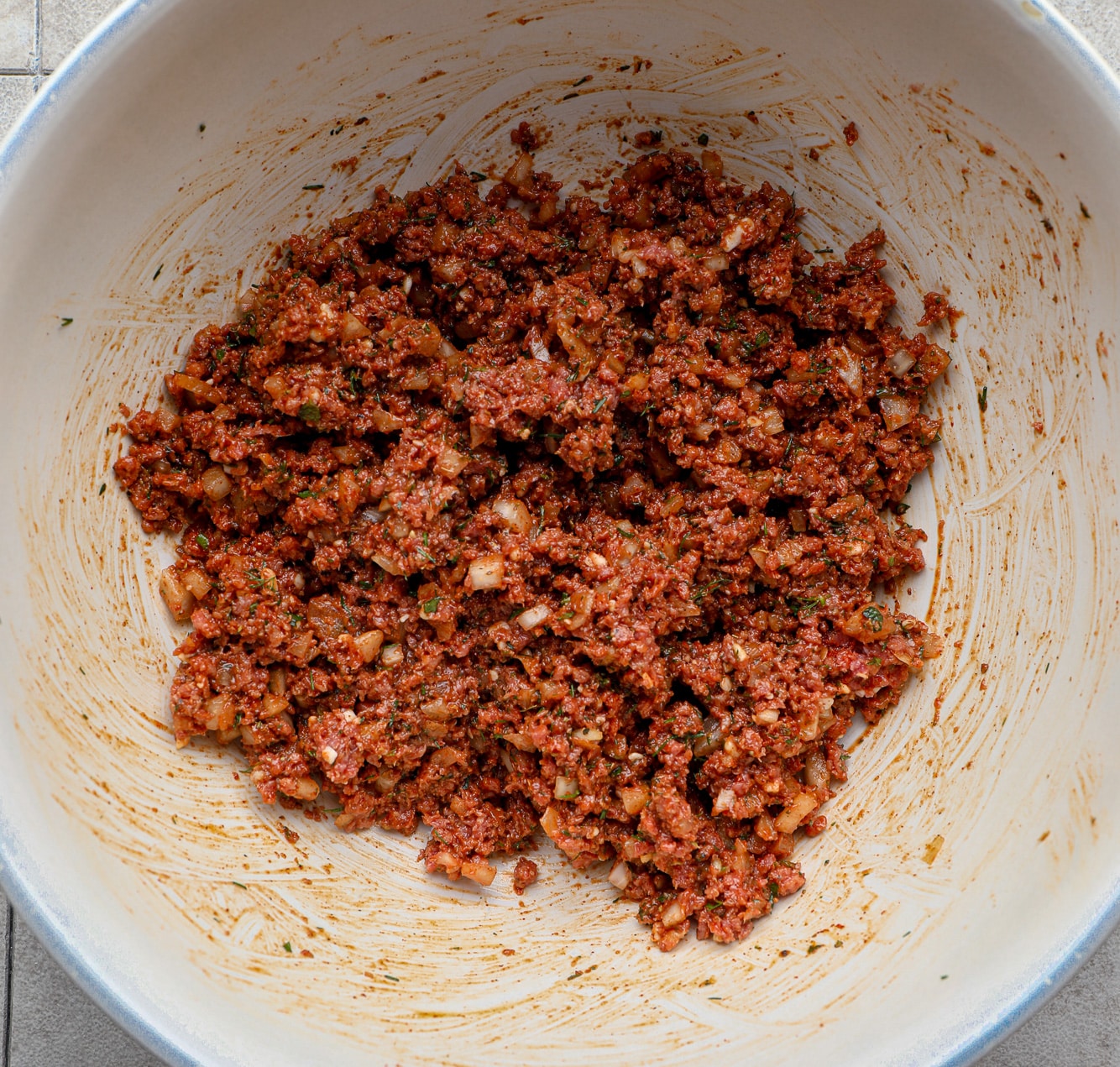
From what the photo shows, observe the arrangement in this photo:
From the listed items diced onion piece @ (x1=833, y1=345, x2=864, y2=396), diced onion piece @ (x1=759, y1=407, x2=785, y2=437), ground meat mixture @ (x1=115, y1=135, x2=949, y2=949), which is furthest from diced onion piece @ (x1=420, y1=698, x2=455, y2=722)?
diced onion piece @ (x1=833, y1=345, x2=864, y2=396)

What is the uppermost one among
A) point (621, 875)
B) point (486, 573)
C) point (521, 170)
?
point (521, 170)

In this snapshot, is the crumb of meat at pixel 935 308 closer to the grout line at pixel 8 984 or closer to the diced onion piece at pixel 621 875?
the diced onion piece at pixel 621 875

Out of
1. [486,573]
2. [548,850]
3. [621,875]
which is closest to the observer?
[486,573]

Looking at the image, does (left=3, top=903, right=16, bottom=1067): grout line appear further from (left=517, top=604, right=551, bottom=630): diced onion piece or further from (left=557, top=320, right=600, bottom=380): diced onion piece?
(left=557, top=320, right=600, bottom=380): diced onion piece

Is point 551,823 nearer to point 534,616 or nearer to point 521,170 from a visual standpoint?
point 534,616

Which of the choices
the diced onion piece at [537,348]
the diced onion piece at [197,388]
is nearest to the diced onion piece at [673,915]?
the diced onion piece at [537,348]

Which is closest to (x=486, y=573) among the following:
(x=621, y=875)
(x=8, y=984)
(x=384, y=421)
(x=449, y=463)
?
(x=449, y=463)
